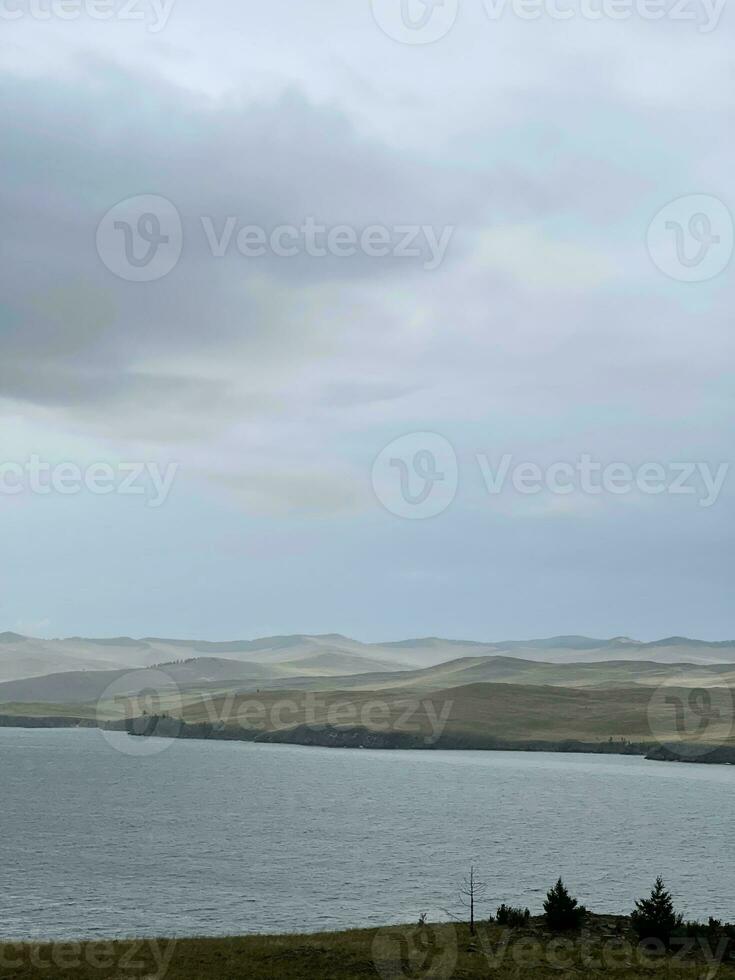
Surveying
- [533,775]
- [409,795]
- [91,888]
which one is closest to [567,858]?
[91,888]

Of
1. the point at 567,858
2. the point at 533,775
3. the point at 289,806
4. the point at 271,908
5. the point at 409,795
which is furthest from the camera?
the point at 533,775

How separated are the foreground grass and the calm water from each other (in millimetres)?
12193

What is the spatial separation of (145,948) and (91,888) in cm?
2868

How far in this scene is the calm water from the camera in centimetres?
6700

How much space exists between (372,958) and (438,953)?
11.0 ft

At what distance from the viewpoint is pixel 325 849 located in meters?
95.2

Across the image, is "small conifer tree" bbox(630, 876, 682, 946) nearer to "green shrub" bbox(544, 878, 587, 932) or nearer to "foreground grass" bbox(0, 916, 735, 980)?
"foreground grass" bbox(0, 916, 735, 980)

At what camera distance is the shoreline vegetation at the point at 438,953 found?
44.0 m

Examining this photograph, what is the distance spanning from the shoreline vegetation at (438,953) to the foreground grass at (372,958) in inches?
1.8

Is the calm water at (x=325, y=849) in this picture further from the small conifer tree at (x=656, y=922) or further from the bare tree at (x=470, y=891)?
the small conifer tree at (x=656, y=922)

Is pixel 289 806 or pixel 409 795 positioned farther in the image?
pixel 409 795

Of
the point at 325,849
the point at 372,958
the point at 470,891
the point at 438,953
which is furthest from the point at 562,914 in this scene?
the point at 325,849

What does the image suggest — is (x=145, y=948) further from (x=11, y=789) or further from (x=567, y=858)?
(x=11, y=789)

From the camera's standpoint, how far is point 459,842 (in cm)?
10150
